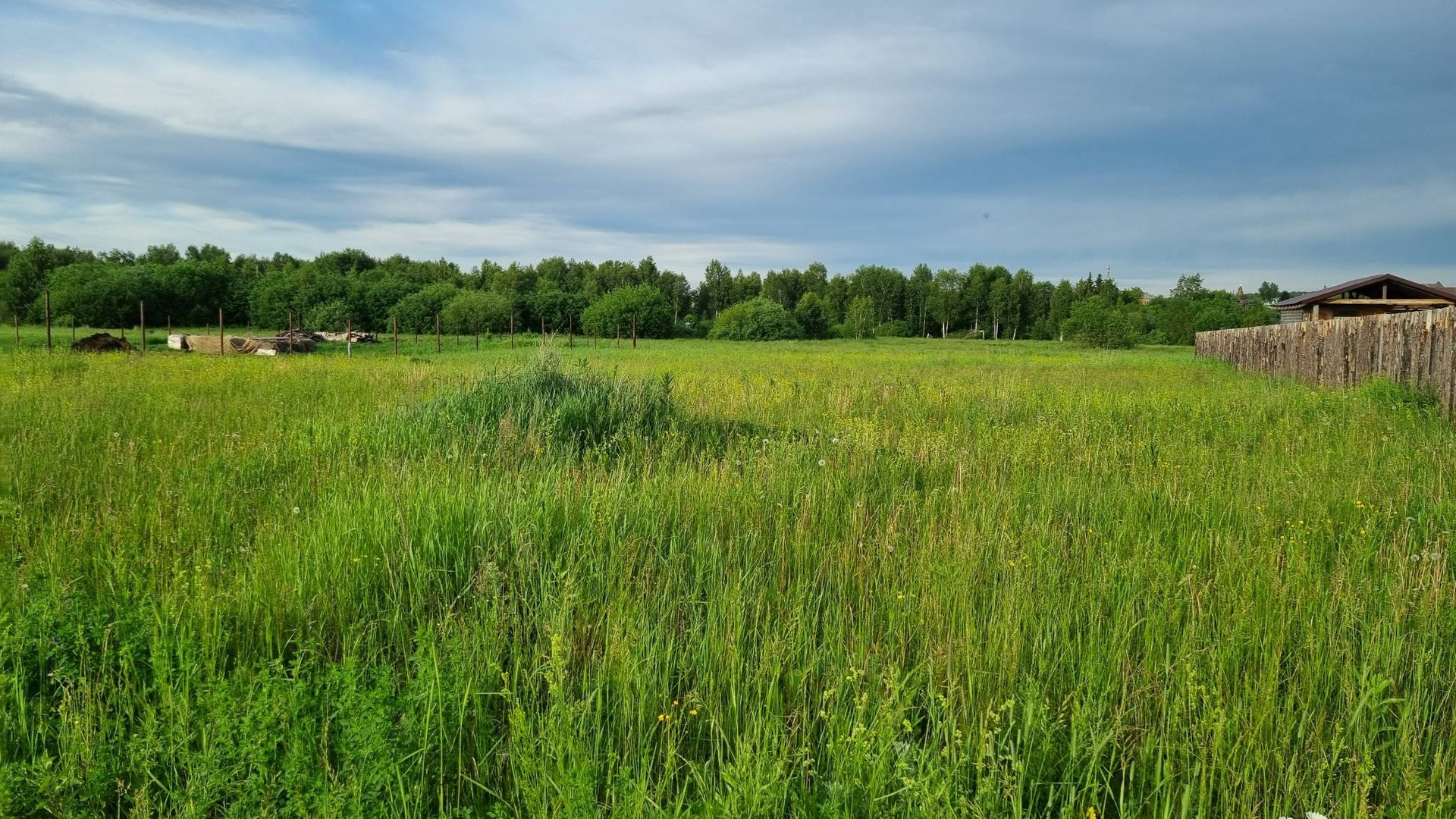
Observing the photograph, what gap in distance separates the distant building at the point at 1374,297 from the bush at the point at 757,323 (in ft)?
192

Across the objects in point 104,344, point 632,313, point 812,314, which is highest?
point 812,314

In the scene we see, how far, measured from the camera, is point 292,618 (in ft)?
10.8

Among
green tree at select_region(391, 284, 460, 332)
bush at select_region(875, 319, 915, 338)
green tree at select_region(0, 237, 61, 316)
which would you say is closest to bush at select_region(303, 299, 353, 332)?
green tree at select_region(391, 284, 460, 332)

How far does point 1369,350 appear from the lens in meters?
13.8

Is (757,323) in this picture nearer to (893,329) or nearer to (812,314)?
(812,314)

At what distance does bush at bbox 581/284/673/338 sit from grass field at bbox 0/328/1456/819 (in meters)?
87.6

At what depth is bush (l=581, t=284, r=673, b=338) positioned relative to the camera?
9344cm

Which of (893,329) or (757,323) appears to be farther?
(893,329)

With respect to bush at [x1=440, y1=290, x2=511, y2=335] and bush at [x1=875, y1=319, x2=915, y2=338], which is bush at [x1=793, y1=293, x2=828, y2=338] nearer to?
bush at [x1=875, y1=319, x2=915, y2=338]

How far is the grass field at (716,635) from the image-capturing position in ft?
7.49

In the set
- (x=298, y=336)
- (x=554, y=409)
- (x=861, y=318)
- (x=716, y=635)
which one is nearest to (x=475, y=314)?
(x=298, y=336)

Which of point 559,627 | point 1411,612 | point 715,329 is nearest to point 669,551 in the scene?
point 559,627

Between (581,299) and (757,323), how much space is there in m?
27.4

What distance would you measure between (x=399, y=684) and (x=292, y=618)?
76 centimetres
